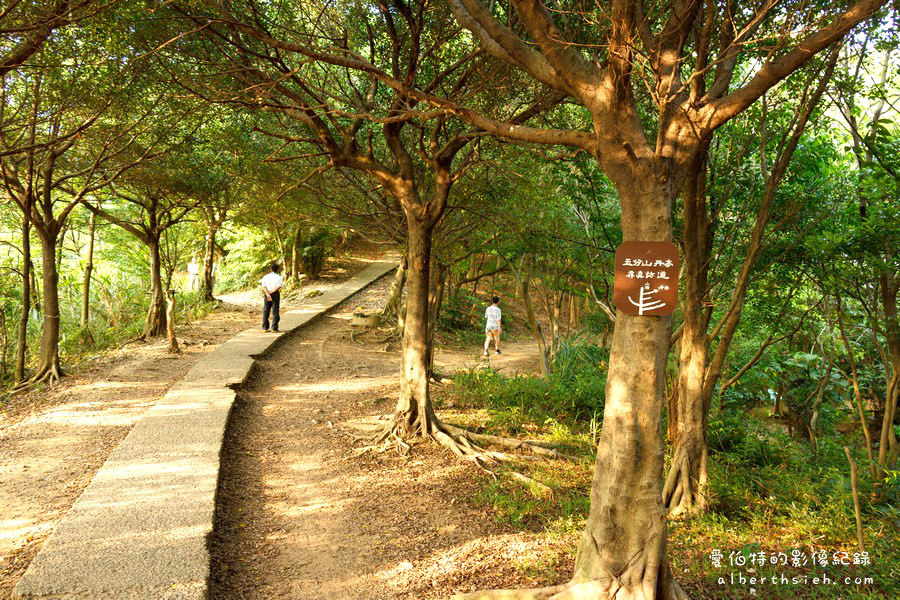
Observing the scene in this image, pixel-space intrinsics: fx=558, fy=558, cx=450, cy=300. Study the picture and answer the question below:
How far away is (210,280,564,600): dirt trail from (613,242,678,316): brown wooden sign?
2.05 metres

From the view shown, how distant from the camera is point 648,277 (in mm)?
2947

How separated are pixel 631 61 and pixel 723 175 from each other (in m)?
3.53

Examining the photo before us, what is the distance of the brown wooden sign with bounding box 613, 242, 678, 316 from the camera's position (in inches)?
115

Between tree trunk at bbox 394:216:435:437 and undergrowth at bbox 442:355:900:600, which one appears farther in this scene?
tree trunk at bbox 394:216:435:437

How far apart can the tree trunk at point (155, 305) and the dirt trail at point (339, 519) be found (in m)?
5.48

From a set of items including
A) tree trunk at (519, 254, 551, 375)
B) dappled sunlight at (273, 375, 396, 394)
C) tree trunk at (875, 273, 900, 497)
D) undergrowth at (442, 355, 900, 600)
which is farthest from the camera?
tree trunk at (519, 254, 551, 375)

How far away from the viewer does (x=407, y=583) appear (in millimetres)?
3793

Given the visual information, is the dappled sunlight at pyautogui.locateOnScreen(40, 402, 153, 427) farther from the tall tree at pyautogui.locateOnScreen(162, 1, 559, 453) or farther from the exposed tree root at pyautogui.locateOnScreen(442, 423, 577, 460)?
the exposed tree root at pyautogui.locateOnScreen(442, 423, 577, 460)

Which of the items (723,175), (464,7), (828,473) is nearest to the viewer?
(464,7)

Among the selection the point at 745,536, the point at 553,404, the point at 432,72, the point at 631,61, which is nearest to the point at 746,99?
the point at 631,61

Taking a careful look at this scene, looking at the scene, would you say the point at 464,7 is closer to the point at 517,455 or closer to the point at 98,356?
the point at 517,455

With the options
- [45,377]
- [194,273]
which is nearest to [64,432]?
[45,377]

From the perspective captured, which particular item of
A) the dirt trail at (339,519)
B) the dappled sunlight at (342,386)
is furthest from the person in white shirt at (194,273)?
the dirt trail at (339,519)

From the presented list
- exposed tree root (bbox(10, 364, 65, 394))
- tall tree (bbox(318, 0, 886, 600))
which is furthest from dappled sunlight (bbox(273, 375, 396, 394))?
tall tree (bbox(318, 0, 886, 600))
